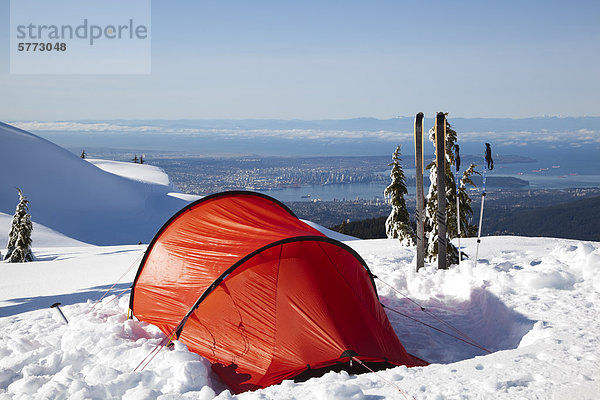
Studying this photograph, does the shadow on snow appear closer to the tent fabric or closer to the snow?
the snow

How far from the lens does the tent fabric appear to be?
5.93 metres

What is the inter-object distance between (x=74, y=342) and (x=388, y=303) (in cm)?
542

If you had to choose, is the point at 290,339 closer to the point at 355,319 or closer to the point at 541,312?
the point at 355,319

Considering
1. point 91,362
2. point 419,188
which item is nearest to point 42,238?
point 419,188

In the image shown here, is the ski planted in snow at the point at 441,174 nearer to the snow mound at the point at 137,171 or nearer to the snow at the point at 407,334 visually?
the snow at the point at 407,334

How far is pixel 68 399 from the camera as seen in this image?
449 cm

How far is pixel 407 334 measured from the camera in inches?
307

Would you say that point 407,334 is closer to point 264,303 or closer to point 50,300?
point 264,303

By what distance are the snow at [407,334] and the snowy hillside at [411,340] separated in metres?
0.02

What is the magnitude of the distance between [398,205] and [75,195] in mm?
27825

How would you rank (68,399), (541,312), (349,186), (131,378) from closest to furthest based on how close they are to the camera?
(68,399) < (131,378) < (541,312) < (349,186)

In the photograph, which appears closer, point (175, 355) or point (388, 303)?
point (175, 355)

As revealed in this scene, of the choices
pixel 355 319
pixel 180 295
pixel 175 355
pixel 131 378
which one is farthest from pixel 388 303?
pixel 131 378

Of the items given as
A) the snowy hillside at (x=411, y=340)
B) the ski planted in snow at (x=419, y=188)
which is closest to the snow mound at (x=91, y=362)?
the snowy hillside at (x=411, y=340)
